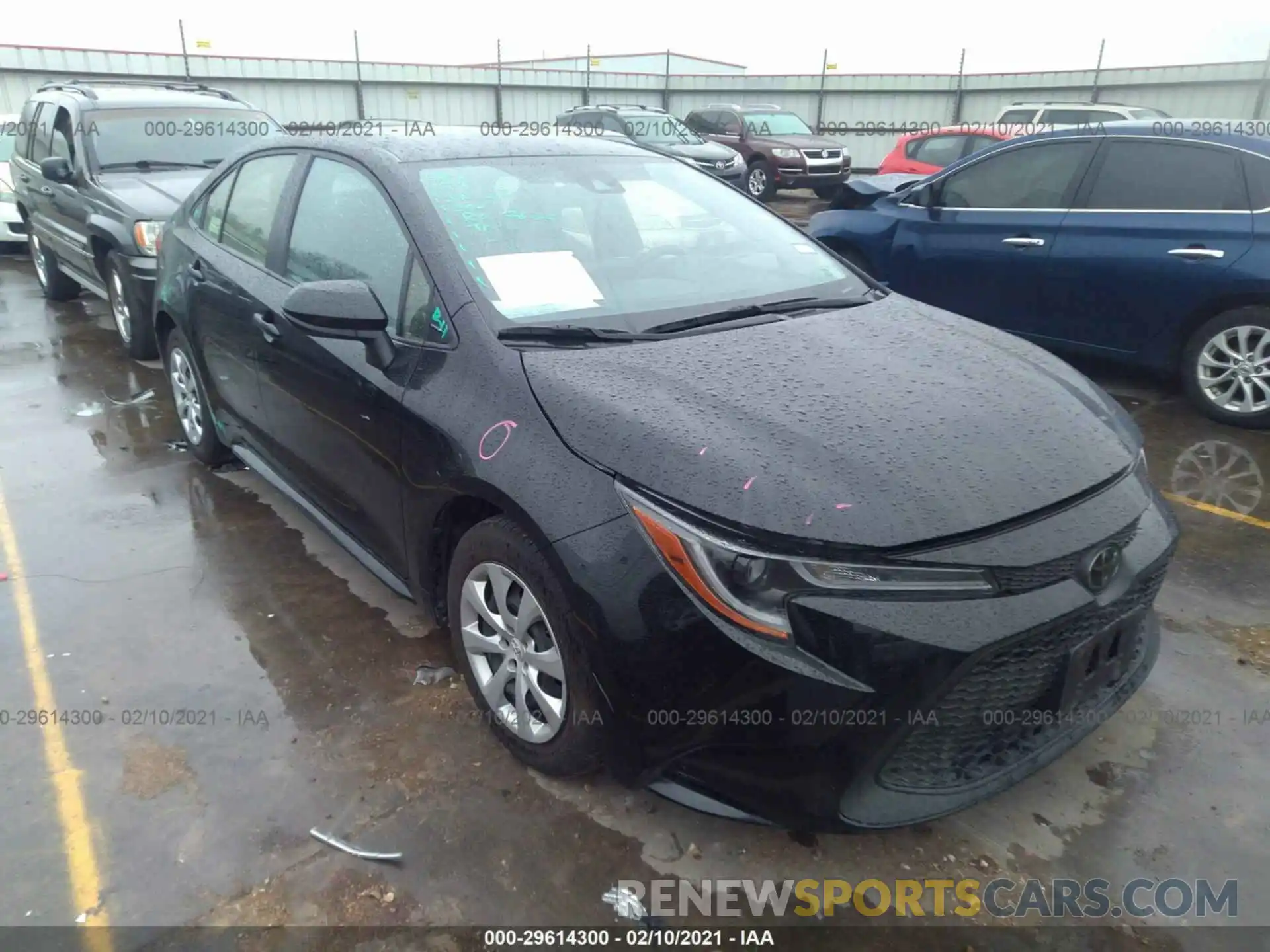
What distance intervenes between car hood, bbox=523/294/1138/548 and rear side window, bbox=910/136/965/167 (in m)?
11.6

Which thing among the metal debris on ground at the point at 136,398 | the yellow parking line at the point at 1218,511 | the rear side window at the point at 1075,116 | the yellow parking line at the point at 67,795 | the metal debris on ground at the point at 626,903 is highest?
the rear side window at the point at 1075,116

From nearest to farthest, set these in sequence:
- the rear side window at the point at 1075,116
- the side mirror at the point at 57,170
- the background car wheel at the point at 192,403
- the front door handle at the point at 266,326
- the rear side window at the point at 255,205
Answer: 1. the front door handle at the point at 266,326
2. the rear side window at the point at 255,205
3. the background car wheel at the point at 192,403
4. the side mirror at the point at 57,170
5. the rear side window at the point at 1075,116

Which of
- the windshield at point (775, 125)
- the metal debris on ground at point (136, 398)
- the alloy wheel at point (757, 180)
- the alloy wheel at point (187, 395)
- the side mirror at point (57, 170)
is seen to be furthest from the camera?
the windshield at point (775, 125)

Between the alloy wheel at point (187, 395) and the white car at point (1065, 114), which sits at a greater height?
the white car at point (1065, 114)

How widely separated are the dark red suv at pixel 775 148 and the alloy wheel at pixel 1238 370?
11.5m

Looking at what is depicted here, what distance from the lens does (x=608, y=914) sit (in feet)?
7.20

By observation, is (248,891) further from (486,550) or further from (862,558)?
(862,558)

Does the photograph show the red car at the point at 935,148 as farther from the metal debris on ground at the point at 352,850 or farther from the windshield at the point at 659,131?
the metal debris on ground at the point at 352,850

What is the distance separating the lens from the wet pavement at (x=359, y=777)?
2.27 m

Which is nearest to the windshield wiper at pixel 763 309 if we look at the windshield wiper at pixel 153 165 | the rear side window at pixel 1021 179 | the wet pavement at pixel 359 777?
the wet pavement at pixel 359 777

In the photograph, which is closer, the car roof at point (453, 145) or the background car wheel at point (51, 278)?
the car roof at point (453, 145)

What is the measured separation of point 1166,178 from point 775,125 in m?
13.4

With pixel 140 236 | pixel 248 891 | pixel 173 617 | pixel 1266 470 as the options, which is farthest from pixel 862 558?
pixel 140 236

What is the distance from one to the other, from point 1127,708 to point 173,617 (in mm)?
3355
